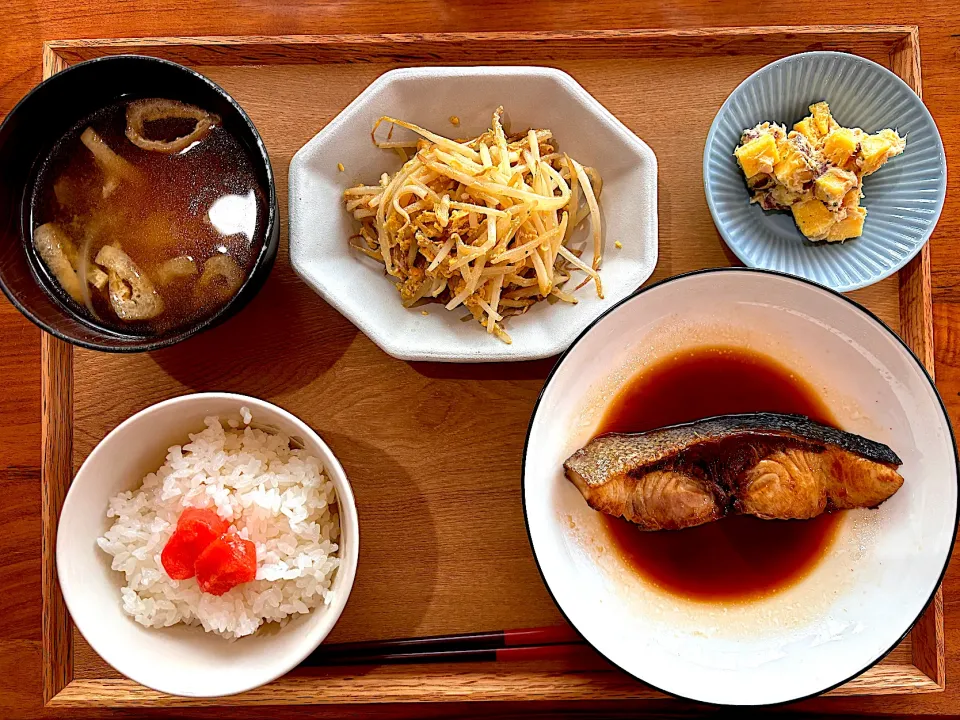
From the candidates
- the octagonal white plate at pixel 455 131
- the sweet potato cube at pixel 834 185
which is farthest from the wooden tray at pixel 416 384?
the sweet potato cube at pixel 834 185

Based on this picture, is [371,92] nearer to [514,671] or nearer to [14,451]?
[14,451]

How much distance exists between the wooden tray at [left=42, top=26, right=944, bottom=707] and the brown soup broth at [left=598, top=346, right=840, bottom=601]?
9.4 inches

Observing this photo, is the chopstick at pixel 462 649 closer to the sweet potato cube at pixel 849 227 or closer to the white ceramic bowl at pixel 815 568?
the white ceramic bowl at pixel 815 568

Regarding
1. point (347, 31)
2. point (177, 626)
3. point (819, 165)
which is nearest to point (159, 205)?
point (347, 31)

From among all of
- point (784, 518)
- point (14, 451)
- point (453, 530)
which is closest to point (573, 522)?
point (453, 530)

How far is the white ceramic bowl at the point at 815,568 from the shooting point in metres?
1.78

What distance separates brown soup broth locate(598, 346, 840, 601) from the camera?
190 cm

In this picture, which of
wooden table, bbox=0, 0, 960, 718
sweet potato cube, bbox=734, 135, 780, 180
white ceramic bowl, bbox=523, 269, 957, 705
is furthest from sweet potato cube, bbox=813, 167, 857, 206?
wooden table, bbox=0, 0, 960, 718

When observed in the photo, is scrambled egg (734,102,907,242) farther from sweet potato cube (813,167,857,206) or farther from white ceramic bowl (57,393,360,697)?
white ceramic bowl (57,393,360,697)

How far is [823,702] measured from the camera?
1920mm

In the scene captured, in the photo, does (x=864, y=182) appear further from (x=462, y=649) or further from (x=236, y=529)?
(x=236, y=529)

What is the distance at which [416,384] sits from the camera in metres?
1.95

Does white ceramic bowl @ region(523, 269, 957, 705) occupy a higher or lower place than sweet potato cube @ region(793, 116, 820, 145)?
lower

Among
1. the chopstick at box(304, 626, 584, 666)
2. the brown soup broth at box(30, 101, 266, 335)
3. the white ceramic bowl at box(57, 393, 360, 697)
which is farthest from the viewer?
the chopstick at box(304, 626, 584, 666)
